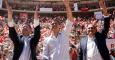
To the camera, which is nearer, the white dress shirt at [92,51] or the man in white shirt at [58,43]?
the man in white shirt at [58,43]

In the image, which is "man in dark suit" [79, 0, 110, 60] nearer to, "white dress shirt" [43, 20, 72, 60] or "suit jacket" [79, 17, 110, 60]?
"suit jacket" [79, 17, 110, 60]

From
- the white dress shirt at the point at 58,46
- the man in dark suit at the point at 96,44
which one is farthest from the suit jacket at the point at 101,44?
the white dress shirt at the point at 58,46

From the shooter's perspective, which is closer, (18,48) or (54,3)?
(18,48)

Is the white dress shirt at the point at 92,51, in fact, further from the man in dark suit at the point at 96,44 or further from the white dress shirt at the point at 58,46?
the white dress shirt at the point at 58,46

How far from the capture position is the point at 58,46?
257 inches

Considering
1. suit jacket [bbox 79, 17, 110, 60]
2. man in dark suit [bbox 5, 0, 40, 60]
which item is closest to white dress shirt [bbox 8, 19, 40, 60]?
man in dark suit [bbox 5, 0, 40, 60]

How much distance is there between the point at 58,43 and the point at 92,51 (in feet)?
1.79

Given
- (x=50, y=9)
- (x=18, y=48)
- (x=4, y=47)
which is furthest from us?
(x=50, y=9)

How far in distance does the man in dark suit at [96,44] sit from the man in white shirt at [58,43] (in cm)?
37

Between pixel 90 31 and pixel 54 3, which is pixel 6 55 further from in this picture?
pixel 54 3

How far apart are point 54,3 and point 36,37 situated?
27299 mm

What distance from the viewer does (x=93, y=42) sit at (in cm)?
663

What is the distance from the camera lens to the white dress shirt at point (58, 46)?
6445 millimetres

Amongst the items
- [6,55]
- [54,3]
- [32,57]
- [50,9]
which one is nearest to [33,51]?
[32,57]
